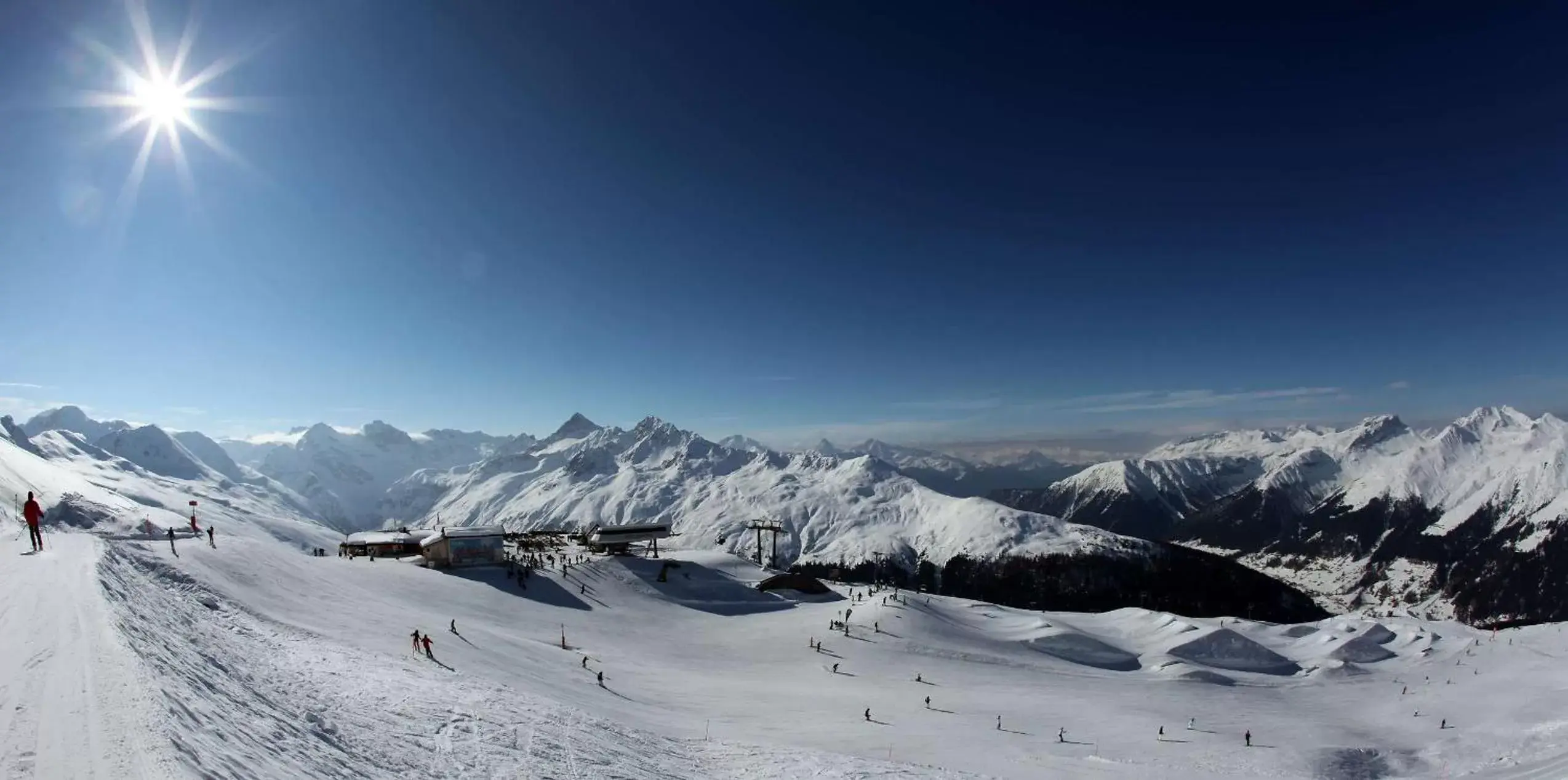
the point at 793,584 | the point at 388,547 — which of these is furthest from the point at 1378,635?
the point at 388,547

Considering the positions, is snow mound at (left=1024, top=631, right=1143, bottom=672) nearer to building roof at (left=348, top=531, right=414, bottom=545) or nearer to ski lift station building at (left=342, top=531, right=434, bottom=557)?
ski lift station building at (left=342, top=531, right=434, bottom=557)

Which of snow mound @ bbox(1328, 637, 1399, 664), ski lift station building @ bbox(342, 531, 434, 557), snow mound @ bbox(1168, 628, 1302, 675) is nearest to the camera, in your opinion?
snow mound @ bbox(1168, 628, 1302, 675)

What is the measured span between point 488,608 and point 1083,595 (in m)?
184

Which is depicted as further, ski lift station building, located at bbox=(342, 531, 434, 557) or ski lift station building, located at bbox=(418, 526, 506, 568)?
ski lift station building, located at bbox=(342, 531, 434, 557)

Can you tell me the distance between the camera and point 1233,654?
75812mm

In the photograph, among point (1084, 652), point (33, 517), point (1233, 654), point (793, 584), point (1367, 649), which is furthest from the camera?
point (1367, 649)

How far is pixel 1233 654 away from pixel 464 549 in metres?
86.3

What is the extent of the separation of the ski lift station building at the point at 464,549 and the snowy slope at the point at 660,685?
4.17m

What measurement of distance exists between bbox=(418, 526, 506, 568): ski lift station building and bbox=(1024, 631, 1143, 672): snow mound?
5578 cm

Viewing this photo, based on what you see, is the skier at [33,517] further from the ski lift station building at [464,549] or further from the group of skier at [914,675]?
the ski lift station building at [464,549]

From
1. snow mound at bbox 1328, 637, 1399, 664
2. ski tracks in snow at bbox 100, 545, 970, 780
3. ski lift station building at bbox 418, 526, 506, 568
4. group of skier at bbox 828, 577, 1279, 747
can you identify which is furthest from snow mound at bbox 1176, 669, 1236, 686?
ski lift station building at bbox 418, 526, 506, 568

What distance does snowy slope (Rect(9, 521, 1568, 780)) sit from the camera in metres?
15.3

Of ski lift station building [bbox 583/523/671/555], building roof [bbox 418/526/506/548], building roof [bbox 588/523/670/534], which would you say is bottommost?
ski lift station building [bbox 583/523/671/555]

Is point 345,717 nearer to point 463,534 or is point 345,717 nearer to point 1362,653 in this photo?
point 463,534
